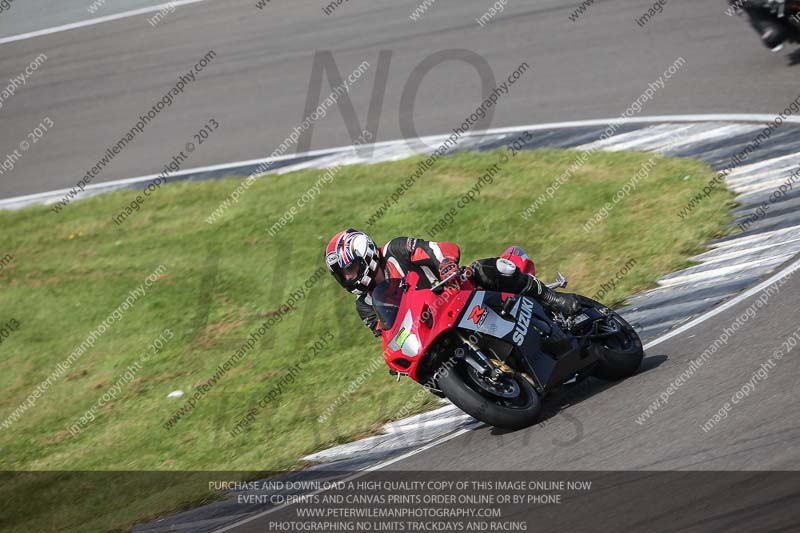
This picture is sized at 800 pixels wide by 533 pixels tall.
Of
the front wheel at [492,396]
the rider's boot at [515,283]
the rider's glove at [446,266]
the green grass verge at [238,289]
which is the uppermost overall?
the rider's glove at [446,266]

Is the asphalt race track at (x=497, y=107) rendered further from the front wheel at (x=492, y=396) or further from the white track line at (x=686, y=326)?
the front wheel at (x=492, y=396)

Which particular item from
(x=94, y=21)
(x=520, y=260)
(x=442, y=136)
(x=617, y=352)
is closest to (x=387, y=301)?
(x=520, y=260)

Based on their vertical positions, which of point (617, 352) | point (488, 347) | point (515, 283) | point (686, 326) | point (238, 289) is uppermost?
point (515, 283)

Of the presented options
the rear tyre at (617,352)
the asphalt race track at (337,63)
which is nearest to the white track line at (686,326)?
the rear tyre at (617,352)

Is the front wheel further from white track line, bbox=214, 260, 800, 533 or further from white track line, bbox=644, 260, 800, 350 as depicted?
white track line, bbox=644, 260, 800, 350

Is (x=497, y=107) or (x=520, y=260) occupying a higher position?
(x=520, y=260)

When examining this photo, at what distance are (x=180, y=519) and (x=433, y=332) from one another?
292 cm

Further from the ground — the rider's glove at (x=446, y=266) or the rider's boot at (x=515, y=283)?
the rider's glove at (x=446, y=266)

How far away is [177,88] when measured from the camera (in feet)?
59.4

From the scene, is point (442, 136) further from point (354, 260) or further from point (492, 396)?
point (492, 396)

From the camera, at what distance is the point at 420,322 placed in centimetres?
656

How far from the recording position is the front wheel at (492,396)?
639 cm

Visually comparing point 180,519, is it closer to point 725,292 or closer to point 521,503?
point 521,503

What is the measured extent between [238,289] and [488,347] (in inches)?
239
